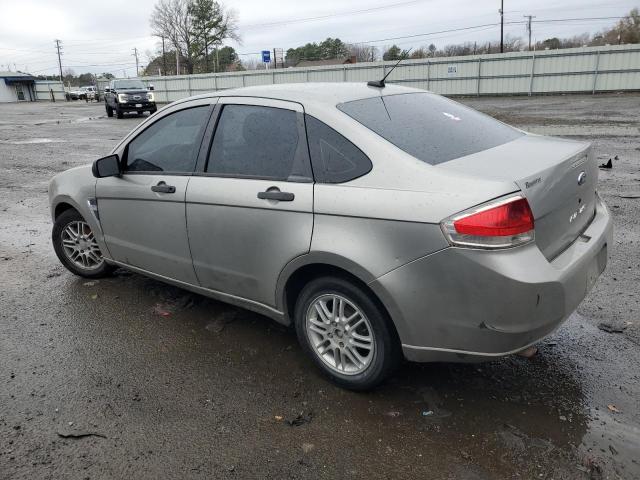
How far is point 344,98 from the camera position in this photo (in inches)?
130

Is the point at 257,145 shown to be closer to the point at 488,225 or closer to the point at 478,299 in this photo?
the point at 488,225

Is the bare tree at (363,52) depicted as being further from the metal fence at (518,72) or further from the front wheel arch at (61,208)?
the front wheel arch at (61,208)

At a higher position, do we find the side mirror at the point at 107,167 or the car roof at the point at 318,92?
the car roof at the point at 318,92

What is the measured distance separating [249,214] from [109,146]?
14149 mm

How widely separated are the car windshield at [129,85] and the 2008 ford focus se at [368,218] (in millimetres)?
27410

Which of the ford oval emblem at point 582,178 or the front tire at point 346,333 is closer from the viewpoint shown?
the front tire at point 346,333

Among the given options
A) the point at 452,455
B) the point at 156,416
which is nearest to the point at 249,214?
the point at 156,416

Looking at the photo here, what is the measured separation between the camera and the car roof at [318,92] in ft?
10.7

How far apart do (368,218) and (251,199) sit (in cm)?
87

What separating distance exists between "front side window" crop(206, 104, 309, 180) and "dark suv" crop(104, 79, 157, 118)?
88.3 feet

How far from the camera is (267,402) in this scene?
3088 millimetres

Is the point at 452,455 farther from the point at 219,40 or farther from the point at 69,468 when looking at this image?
the point at 219,40

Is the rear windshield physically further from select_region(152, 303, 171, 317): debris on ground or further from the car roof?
select_region(152, 303, 171, 317): debris on ground

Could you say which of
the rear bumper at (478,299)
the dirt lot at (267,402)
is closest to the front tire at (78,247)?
the dirt lot at (267,402)
